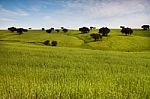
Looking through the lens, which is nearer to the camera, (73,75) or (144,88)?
(144,88)

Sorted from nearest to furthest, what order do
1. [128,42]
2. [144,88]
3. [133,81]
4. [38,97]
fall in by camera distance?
[38,97], [144,88], [133,81], [128,42]

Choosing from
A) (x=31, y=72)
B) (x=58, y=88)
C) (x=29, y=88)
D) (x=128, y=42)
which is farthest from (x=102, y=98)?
(x=128, y=42)

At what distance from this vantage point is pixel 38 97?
13.3m

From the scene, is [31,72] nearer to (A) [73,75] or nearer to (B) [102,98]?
(A) [73,75]

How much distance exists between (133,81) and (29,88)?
289 inches

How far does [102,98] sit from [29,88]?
406cm

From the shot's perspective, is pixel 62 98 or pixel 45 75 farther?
pixel 45 75

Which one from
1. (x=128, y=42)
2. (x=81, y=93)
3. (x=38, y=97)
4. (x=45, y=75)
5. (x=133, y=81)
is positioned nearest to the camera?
(x=38, y=97)

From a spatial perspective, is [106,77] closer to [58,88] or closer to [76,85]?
[76,85]

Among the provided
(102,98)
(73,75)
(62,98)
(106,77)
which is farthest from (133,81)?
(62,98)

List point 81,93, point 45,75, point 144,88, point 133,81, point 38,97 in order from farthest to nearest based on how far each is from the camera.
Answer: point 45,75, point 133,81, point 144,88, point 81,93, point 38,97

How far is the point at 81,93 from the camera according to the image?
1456 centimetres

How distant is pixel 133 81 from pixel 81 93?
5.61 m

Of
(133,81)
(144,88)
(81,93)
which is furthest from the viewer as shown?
(133,81)
